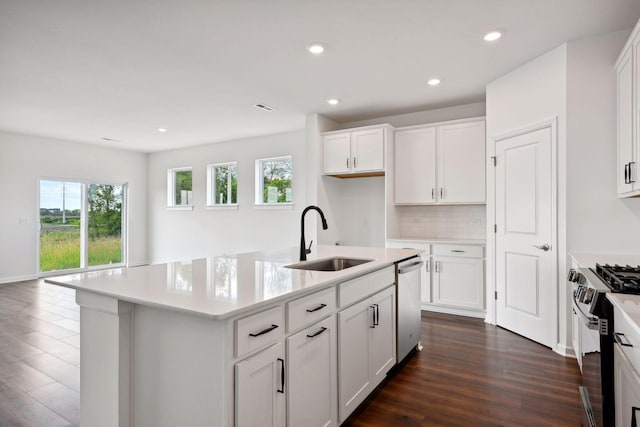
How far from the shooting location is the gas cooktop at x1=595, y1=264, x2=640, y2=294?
146 centimetres

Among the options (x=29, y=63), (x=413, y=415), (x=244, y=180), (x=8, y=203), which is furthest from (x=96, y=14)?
(x=8, y=203)

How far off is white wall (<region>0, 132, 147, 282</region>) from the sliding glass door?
171mm

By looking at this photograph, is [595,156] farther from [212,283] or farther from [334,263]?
[212,283]

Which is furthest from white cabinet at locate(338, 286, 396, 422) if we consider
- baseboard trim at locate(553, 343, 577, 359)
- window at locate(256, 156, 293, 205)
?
window at locate(256, 156, 293, 205)

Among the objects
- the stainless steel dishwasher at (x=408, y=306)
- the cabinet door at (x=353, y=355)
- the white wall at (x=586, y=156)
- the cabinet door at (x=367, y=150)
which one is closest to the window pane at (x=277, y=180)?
the cabinet door at (x=367, y=150)

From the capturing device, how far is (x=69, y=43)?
9.75 feet

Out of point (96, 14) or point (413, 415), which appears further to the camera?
point (96, 14)

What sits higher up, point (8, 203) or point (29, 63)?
point (29, 63)

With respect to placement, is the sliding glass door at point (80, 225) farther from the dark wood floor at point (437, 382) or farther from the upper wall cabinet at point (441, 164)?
the upper wall cabinet at point (441, 164)

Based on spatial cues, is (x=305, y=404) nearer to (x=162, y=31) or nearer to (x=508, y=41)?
(x=162, y=31)

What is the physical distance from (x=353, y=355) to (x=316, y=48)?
→ 8.28 feet

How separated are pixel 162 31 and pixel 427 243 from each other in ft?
11.6

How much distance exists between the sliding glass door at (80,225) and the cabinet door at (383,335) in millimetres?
7048

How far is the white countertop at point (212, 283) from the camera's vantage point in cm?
134
